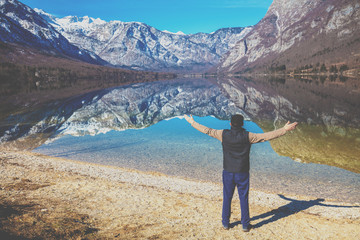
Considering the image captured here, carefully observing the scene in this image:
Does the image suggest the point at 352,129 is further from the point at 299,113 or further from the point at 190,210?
the point at 190,210

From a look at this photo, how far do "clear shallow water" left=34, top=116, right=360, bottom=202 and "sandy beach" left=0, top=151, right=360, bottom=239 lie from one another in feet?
10.1

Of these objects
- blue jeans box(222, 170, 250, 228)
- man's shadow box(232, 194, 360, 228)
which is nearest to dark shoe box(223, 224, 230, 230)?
blue jeans box(222, 170, 250, 228)

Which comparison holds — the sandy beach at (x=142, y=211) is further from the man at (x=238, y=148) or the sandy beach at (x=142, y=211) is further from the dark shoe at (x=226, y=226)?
the man at (x=238, y=148)

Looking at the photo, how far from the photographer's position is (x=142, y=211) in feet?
40.7

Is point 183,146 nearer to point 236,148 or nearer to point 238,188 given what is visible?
point 238,188

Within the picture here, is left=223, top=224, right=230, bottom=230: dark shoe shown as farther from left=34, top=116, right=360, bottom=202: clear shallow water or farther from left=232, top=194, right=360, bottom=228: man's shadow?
left=34, top=116, right=360, bottom=202: clear shallow water

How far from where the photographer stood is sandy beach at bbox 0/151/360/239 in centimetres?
960

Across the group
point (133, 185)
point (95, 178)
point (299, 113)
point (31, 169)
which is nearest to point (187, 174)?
point (133, 185)

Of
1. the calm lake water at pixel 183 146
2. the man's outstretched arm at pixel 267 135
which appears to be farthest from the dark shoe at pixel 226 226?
the calm lake water at pixel 183 146

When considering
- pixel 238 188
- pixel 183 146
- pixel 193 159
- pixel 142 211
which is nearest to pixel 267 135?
pixel 238 188

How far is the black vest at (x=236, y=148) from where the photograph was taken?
30.5 feet

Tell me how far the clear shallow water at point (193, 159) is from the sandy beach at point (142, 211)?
10.1 feet

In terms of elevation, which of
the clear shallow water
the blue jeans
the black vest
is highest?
the black vest

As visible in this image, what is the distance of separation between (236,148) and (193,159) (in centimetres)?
1725
